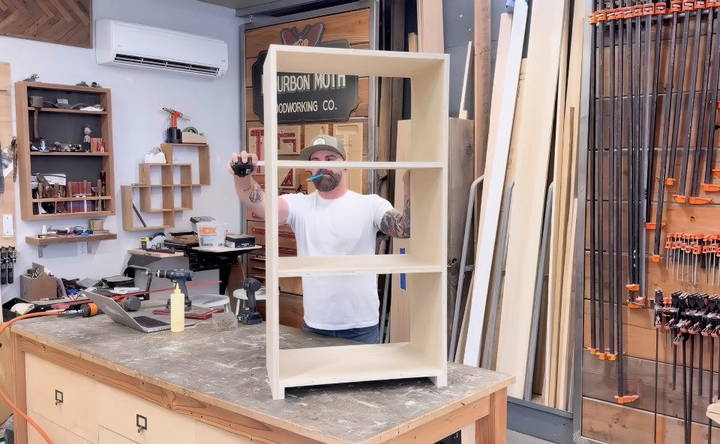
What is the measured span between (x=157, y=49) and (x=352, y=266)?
4.11 m

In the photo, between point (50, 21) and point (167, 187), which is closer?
point (50, 21)

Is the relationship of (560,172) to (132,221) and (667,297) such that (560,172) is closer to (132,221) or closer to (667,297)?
(667,297)

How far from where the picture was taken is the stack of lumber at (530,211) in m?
3.63

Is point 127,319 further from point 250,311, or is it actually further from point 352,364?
point 352,364

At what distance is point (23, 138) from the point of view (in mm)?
4715

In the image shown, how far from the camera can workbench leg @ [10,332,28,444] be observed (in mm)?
2891

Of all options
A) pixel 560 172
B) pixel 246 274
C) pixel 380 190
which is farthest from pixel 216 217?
pixel 560 172

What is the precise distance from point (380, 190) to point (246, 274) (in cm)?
181

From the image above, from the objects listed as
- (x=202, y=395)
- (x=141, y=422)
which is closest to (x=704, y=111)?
(x=202, y=395)

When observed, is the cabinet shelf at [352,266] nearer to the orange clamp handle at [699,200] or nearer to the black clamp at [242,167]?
the black clamp at [242,167]

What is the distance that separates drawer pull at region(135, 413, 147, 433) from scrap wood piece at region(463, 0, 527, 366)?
2175 millimetres

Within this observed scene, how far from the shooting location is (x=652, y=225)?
2.96 meters

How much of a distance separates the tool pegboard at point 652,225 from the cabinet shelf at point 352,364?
136 centimetres

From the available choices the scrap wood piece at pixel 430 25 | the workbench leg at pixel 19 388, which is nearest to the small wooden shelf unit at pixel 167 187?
the scrap wood piece at pixel 430 25
